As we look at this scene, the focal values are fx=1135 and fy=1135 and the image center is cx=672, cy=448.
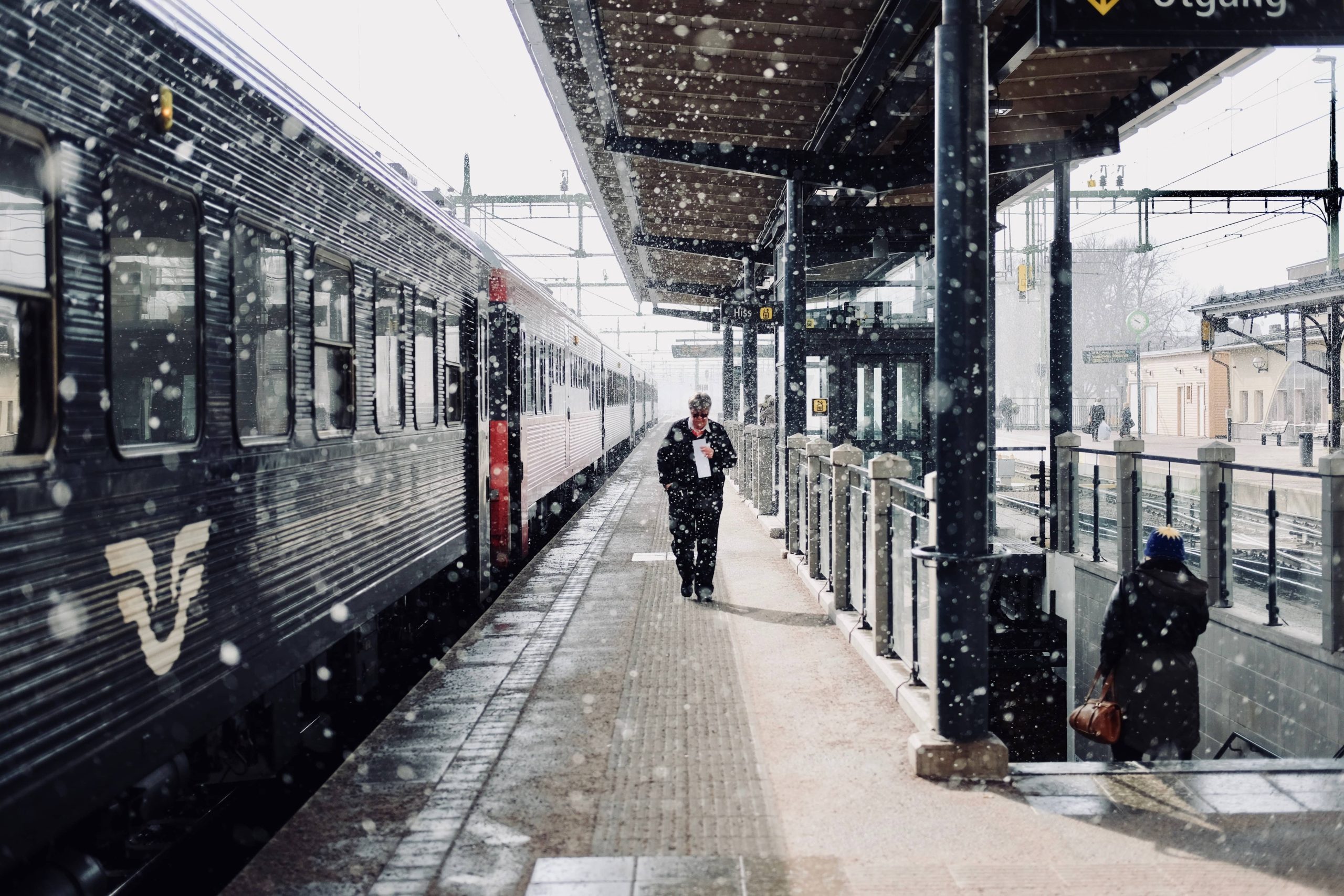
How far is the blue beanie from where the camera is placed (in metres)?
5.26

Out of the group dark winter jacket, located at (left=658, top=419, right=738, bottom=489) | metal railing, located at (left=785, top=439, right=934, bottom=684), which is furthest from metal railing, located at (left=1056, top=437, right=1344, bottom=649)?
dark winter jacket, located at (left=658, top=419, right=738, bottom=489)

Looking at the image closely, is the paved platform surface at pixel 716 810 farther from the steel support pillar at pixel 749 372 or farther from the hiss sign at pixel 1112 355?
the hiss sign at pixel 1112 355

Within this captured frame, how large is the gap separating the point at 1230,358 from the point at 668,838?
4267cm

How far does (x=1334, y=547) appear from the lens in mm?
6352

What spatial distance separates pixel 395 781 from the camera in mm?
4543

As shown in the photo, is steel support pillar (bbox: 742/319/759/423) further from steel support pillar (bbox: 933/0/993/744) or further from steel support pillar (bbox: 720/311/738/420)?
steel support pillar (bbox: 933/0/993/744)

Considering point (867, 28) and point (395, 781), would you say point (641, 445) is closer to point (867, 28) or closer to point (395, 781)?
point (867, 28)

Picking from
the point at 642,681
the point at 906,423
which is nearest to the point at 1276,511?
the point at 642,681

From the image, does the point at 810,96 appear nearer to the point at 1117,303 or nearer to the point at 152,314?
the point at 152,314

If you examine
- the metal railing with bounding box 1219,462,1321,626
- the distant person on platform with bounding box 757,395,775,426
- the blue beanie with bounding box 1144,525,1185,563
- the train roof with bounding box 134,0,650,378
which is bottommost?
the metal railing with bounding box 1219,462,1321,626

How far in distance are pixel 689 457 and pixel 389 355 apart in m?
2.63

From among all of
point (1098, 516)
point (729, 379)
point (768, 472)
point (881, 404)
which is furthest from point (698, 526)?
point (729, 379)

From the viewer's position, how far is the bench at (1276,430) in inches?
1334

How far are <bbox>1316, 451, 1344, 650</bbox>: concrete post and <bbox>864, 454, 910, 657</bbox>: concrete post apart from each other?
2.40m
